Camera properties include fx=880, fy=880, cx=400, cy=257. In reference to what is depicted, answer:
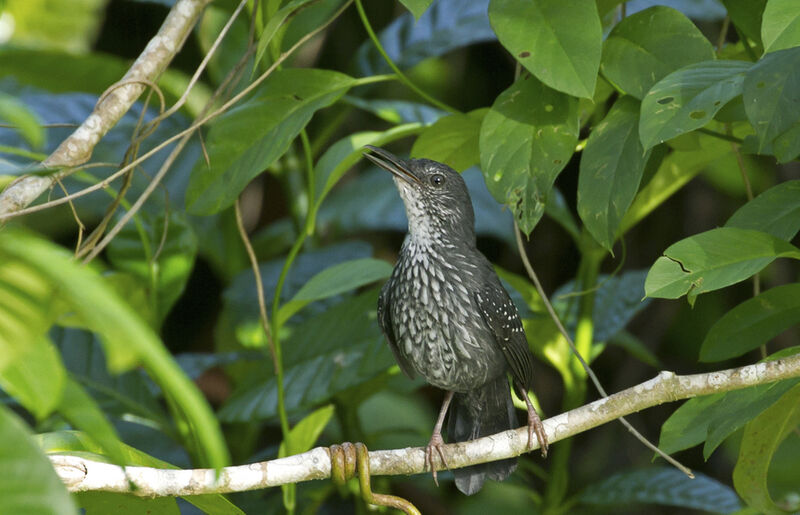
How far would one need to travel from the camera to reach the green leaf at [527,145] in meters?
2.22

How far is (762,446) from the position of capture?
7.69 ft

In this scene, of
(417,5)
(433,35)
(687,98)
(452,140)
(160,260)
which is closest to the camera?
(417,5)

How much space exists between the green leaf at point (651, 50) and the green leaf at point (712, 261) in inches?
17.9

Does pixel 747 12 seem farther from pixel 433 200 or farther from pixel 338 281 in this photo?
pixel 338 281

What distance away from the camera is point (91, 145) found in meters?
2.24

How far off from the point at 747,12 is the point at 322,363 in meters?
1.81

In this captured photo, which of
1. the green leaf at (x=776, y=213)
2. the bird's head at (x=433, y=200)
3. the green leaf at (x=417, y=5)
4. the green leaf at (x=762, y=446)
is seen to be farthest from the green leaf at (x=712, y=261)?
the bird's head at (x=433, y=200)

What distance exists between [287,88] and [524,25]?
2.60ft

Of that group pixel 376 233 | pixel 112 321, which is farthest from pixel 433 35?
pixel 112 321

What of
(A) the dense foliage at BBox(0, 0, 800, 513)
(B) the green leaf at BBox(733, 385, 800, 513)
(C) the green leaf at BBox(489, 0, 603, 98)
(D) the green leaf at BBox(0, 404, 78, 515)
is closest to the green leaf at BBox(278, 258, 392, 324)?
(A) the dense foliage at BBox(0, 0, 800, 513)

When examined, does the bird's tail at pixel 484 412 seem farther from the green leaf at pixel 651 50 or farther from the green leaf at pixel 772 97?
the green leaf at pixel 772 97

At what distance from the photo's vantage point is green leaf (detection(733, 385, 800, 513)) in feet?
7.52

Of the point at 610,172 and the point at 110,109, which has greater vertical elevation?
the point at 110,109

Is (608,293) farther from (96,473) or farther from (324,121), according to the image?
(96,473)
